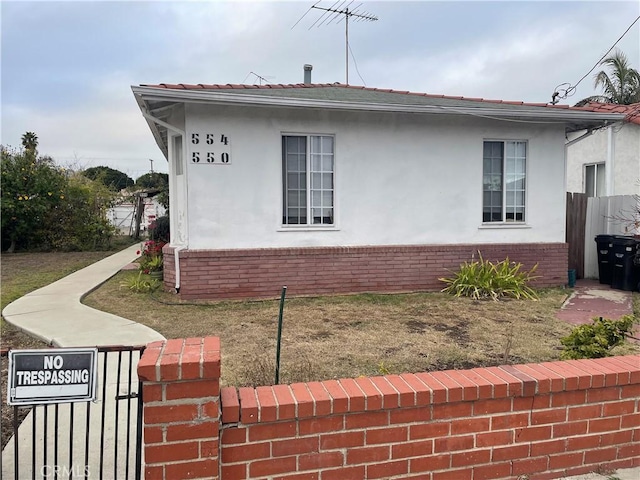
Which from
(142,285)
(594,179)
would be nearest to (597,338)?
(142,285)

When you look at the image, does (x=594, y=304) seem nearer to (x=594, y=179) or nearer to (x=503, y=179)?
(x=503, y=179)

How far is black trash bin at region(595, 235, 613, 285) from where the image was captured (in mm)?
9289

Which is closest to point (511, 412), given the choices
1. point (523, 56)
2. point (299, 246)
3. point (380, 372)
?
point (380, 372)

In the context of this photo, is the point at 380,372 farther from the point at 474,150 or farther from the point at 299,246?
the point at 474,150

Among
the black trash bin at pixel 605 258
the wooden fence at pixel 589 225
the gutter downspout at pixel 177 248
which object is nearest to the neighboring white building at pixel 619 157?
the wooden fence at pixel 589 225

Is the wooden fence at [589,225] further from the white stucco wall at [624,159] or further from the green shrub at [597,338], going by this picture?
the green shrub at [597,338]

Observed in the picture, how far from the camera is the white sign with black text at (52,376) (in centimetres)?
192

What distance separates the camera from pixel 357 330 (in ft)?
19.2

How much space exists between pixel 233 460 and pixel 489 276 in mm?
7292

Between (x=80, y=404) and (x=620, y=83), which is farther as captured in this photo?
(x=620, y=83)

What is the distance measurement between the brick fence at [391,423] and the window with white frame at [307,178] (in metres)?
6.00

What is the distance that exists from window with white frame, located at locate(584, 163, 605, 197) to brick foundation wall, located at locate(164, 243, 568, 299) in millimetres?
5305

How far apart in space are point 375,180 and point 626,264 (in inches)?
213

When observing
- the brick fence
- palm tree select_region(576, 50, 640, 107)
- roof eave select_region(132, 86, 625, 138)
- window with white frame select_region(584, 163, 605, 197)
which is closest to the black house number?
roof eave select_region(132, 86, 625, 138)
